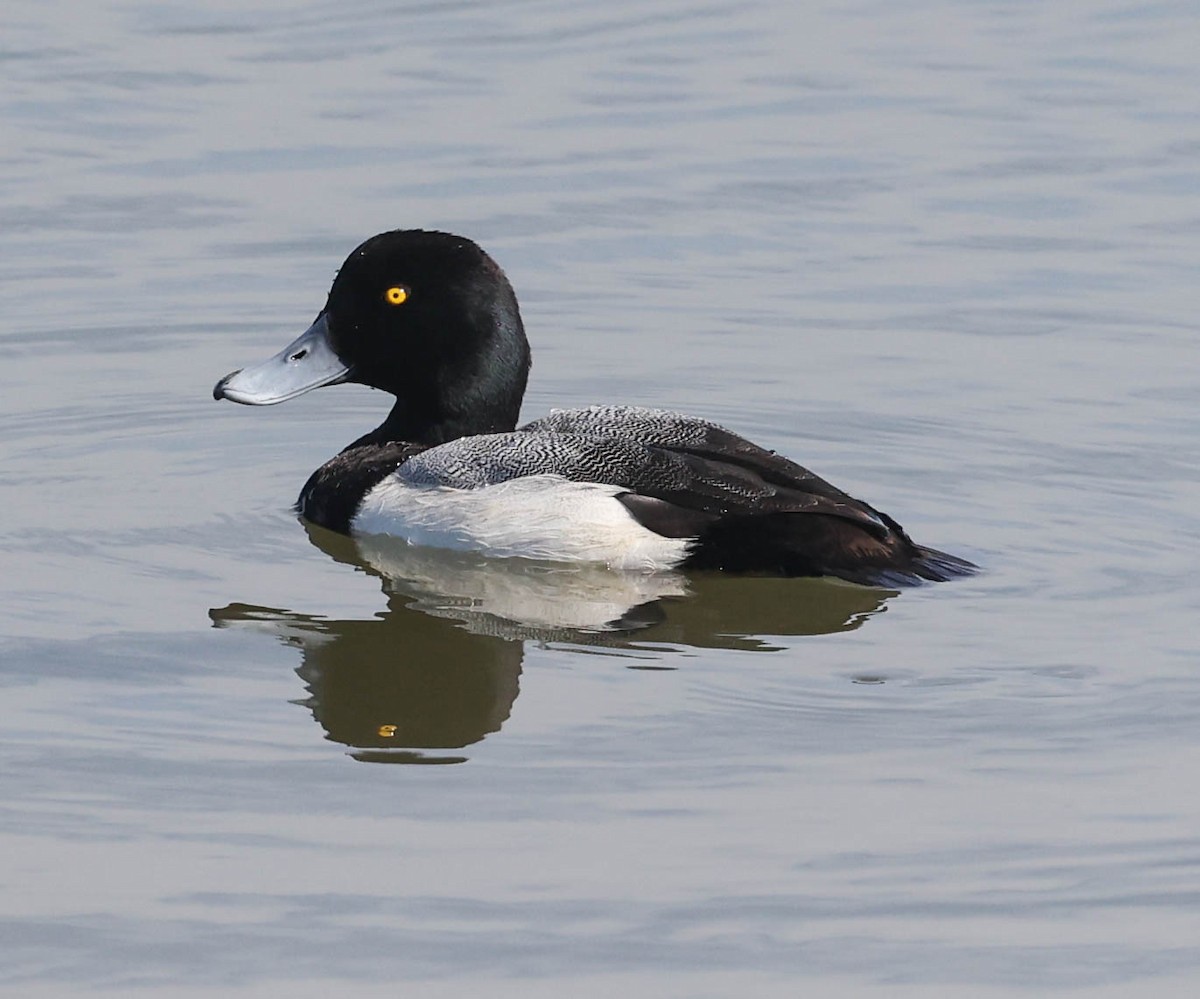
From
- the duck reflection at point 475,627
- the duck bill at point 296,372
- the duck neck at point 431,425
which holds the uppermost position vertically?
the duck bill at point 296,372

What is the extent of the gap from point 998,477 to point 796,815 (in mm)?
3641

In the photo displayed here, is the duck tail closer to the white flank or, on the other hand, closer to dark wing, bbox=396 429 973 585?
dark wing, bbox=396 429 973 585

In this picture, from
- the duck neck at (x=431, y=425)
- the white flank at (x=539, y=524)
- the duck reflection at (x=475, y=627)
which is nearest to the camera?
the duck reflection at (x=475, y=627)

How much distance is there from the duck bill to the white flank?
100cm

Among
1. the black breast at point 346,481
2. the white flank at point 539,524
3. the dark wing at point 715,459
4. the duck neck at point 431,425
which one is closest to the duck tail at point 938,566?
the dark wing at point 715,459

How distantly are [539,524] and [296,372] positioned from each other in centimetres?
163

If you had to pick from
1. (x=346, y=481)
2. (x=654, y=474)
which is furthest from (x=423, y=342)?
(x=654, y=474)

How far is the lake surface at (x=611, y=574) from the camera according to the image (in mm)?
5387

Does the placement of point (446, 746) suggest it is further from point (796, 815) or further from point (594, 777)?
point (796, 815)

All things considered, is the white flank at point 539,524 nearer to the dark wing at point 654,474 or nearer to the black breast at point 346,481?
the dark wing at point 654,474

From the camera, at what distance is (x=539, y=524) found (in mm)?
8227

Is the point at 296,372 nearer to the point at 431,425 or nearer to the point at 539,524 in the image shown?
the point at 431,425

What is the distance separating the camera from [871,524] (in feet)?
26.0

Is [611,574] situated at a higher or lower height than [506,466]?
lower
